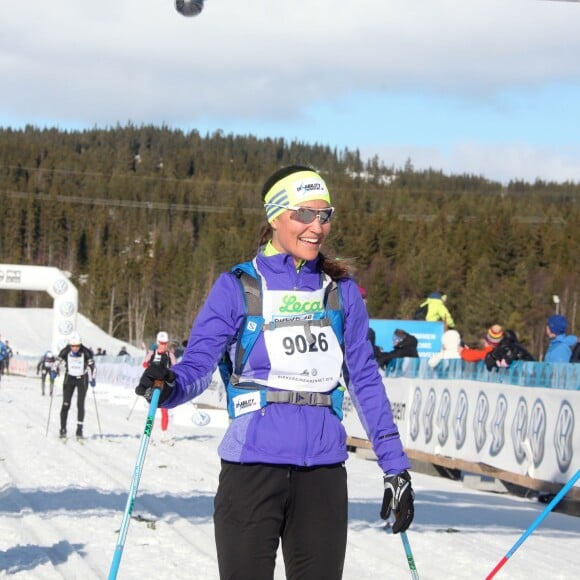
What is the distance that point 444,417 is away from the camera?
1402 centimetres

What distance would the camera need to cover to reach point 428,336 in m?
20.5

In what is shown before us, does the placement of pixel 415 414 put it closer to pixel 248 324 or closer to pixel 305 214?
pixel 305 214

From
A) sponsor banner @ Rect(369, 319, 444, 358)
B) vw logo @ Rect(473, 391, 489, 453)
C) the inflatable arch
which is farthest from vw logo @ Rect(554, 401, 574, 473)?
the inflatable arch

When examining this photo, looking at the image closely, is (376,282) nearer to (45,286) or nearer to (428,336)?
(45,286)

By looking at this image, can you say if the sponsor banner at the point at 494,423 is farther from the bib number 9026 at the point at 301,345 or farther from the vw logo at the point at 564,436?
the bib number 9026 at the point at 301,345

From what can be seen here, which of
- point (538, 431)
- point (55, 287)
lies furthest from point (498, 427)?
point (55, 287)

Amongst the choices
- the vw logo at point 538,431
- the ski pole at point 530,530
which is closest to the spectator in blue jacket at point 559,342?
the vw logo at point 538,431

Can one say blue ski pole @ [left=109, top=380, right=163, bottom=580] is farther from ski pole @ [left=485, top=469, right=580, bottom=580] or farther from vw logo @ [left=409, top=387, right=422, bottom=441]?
vw logo @ [left=409, top=387, right=422, bottom=441]

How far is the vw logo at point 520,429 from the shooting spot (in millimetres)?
11547

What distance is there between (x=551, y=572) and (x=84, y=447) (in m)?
9.65

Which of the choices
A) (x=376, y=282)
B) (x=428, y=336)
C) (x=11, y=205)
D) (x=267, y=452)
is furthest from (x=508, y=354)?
(x=11, y=205)

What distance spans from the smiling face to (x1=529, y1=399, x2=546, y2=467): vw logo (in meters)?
7.92

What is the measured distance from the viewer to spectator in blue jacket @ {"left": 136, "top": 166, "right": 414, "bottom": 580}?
135 inches

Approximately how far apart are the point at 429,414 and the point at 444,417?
561mm
